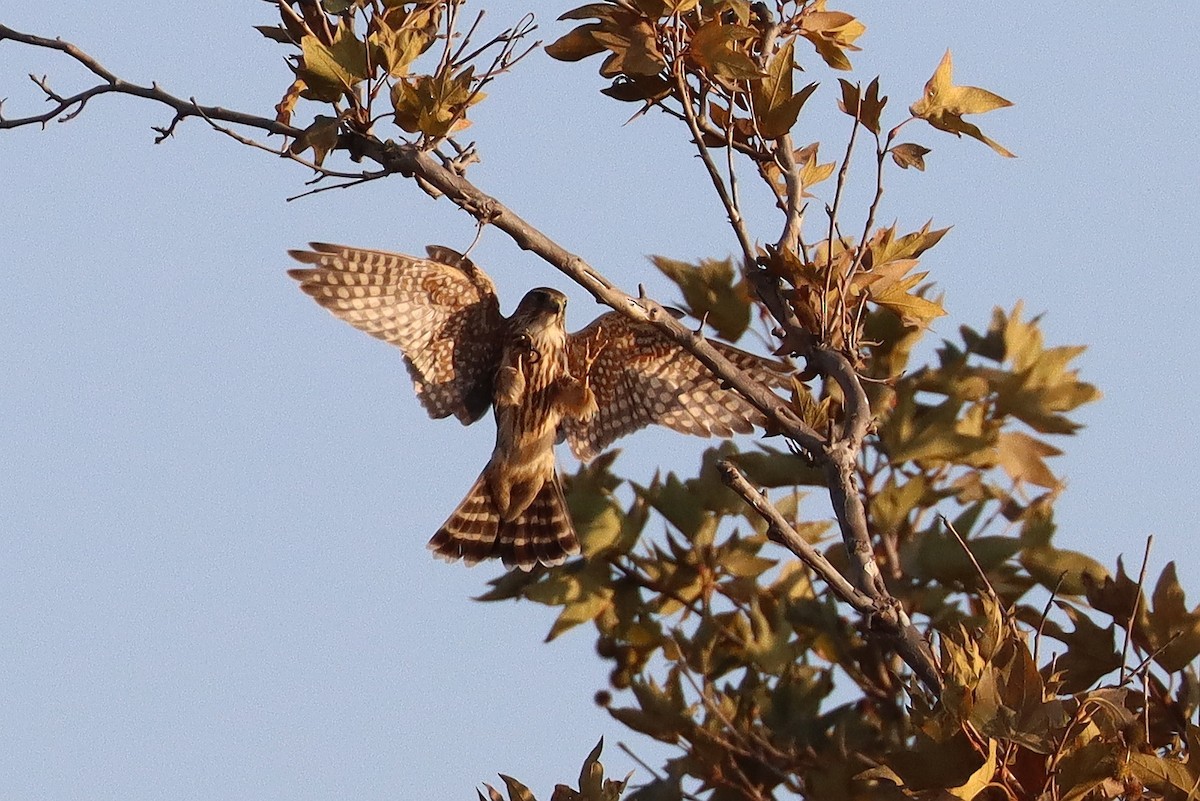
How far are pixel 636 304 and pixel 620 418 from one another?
9.14 feet

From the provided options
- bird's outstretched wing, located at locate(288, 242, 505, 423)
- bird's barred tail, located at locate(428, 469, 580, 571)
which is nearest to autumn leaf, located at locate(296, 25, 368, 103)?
bird's outstretched wing, located at locate(288, 242, 505, 423)

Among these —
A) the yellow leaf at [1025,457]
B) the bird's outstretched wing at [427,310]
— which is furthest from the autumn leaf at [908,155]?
the bird's outstretched wing at [427,310]

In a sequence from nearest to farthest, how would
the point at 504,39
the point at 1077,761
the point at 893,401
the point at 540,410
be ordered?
the point at 1077,761 → the point at 504,39 → the point at 893,401 → the point at 540,410

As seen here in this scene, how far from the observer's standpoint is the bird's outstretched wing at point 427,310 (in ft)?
21.2

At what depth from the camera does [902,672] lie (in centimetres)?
505

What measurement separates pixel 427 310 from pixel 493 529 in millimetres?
1161

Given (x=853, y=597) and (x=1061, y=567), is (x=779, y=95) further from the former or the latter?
(x=1061, y=567)

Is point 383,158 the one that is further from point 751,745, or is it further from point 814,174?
point 751,745

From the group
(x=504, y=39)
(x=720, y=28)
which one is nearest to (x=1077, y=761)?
(x=720, y=28)

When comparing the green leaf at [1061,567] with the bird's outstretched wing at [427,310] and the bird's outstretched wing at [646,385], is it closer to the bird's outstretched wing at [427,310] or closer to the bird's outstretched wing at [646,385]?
the bird's outstretched wing at [646,385]

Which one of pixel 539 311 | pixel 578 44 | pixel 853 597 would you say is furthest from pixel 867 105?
pixel 539 311

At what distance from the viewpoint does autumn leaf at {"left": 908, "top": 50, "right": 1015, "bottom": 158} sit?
4.34 metres

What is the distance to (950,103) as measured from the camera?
4.34 m

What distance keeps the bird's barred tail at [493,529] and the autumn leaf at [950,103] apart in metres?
2.86
